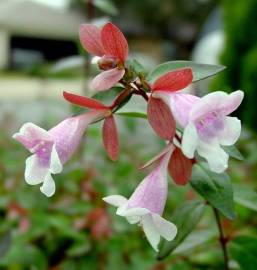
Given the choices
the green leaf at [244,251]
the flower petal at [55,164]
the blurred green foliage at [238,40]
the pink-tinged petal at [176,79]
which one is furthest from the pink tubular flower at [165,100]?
the blurred green foliage at [238,40]

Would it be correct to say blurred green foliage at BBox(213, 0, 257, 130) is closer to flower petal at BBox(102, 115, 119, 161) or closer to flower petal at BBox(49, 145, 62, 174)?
flower petal at BBox(102, 115, 119, 161)

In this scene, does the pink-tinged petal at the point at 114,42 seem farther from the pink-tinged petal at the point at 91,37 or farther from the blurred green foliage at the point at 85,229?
the blurred green foliage at the point at 85,229

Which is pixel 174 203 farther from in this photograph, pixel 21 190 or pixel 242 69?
pixel 242 69

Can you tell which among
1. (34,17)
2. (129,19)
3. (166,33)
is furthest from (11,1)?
(166,33)

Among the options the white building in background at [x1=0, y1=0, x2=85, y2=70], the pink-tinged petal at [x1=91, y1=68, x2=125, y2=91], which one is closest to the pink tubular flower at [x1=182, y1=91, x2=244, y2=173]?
the pink-tinged petal at [x1=91, y1=68, x2=125, y2=91]

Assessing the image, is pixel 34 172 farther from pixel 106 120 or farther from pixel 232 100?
pixel 232 100

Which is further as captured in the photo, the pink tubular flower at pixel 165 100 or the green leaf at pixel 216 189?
the green leaf at pixel 216 189
